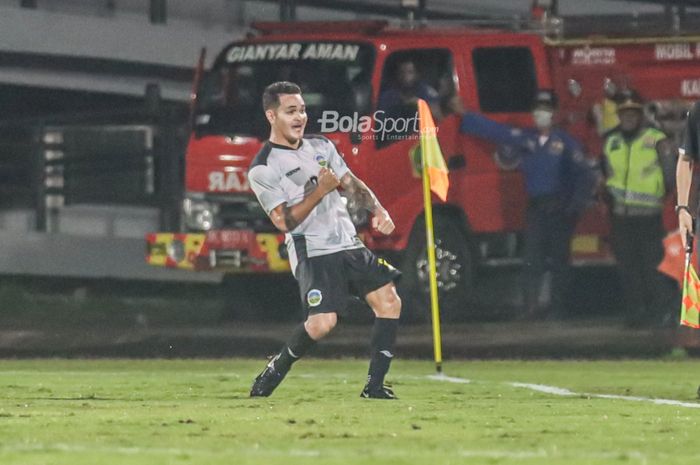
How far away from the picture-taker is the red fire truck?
1930 centimetres

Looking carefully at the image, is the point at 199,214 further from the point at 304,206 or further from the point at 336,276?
the point at 304,206

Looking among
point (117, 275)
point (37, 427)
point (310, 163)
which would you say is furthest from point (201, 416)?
point (117, 275)

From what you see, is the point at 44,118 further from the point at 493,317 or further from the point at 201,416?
the point at 201,416

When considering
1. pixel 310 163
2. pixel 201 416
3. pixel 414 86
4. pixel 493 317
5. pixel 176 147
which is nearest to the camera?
pixel 201 416

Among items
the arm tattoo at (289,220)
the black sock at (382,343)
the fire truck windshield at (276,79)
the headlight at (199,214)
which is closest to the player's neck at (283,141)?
the arm tattoo at (289,220)

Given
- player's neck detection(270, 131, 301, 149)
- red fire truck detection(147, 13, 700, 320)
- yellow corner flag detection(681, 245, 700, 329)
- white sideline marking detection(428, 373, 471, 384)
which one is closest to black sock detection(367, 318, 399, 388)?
player's neck detection(270, 131, 301, 149)

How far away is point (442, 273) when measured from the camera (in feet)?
65.4

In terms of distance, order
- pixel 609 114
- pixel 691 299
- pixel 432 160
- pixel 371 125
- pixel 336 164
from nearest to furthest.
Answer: pixel 336 164 < pixel 691 299 < pixel 432 160 < pixel 371 125 < pixel 609 114

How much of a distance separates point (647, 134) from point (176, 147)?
18.3 ft

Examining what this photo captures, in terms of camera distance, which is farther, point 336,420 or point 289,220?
point 289,220

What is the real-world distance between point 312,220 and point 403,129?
6578 millimetres

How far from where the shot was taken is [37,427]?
1125 centimetres

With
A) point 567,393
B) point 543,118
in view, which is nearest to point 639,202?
point 543,118

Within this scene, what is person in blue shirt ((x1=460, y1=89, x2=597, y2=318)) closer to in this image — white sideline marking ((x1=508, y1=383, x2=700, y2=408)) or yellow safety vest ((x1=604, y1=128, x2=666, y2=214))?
yellow safety vest ((x1=604, y1=128, x2=666, y2=214))
